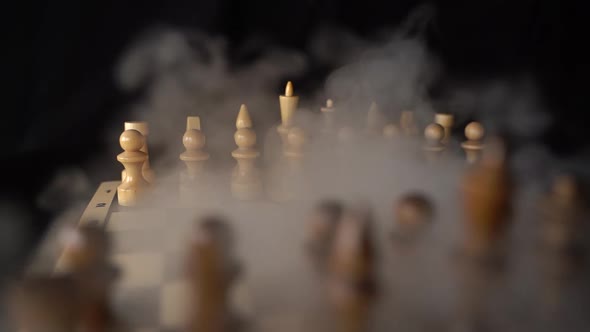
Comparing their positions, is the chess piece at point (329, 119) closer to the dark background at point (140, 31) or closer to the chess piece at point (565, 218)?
the dark background at point (140, 31)

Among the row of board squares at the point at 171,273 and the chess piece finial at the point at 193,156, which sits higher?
the chess piece finial at the point at 193,156

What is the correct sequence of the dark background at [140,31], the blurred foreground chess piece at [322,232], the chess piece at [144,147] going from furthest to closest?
the dark background at [140,31] → the chess piece at [144,147] → the blurred foreground chess piece at [322,232]

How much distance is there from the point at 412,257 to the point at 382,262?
0.14 ft

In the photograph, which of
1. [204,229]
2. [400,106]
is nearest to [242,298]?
[204,229]

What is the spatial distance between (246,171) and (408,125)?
44 cm

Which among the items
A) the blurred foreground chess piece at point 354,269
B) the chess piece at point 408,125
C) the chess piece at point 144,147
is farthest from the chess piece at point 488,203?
the chess piece at point 144,147

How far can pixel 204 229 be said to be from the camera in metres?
0.52

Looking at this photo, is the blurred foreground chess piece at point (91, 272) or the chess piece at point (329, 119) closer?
the blurred foreground chess piece at point (91, 272)

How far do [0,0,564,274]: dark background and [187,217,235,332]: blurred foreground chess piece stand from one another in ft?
3.58

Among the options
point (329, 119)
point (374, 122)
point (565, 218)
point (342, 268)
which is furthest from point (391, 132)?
point (342, 268)

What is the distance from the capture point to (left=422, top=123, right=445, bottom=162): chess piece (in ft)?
3.35

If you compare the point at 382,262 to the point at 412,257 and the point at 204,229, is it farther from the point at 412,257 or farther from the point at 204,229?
the point at 204,229

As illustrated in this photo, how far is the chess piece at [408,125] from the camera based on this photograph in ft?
3.83

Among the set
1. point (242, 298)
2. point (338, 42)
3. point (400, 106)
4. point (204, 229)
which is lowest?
point (242, 298)
